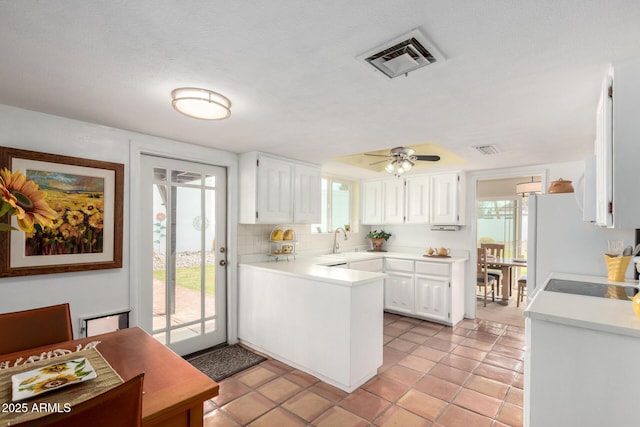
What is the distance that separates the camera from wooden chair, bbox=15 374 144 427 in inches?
30.6

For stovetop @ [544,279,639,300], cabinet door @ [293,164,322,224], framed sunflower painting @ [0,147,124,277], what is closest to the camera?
stovetop @ [544,279,639,300]

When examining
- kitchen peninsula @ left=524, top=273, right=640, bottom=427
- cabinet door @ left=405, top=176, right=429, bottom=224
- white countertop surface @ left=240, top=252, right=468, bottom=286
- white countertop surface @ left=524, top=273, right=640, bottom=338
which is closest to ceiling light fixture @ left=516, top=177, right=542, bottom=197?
cabinet door @ left=405, top=176, right=429, bottom=224

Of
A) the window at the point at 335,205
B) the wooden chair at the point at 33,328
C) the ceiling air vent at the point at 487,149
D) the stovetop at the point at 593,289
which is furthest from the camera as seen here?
the window at the point at 335,205

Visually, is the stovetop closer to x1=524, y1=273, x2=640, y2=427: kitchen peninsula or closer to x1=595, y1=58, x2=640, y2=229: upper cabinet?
x1=524, y1=273, x2=640, y2=427: kitchen peninsula

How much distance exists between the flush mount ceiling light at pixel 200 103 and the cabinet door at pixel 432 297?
137 inches

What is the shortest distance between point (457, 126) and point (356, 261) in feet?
7.50

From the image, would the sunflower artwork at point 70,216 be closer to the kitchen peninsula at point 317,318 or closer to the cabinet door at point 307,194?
the kitchen peninsula at point 317,318

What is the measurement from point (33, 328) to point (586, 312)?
9.15ft

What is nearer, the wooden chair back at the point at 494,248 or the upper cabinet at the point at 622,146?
the upper cabinet at the point at 622,146

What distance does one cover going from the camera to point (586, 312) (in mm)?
1449

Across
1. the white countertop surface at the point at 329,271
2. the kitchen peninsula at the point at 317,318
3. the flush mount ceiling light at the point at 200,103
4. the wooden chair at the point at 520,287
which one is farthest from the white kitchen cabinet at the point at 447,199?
the flush mount ceiling light at the point at 200,103

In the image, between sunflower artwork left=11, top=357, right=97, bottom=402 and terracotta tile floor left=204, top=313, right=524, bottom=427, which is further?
terracotta tile floor left=204, top=313, right=524, bottom=427

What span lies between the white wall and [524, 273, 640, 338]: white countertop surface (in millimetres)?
2909

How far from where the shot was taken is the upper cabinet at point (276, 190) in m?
3.35
